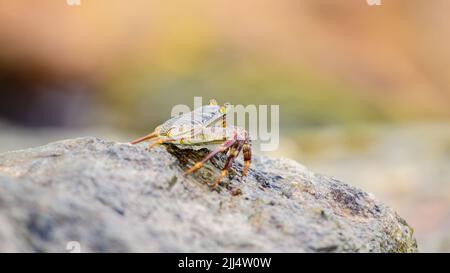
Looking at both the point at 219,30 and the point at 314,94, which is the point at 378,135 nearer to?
the point at 314,94

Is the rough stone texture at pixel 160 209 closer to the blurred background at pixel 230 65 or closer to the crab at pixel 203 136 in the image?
the crab at pixel 203 136

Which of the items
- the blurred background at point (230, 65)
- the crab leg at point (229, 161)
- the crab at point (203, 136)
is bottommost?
the crab leg at point (229, 161)

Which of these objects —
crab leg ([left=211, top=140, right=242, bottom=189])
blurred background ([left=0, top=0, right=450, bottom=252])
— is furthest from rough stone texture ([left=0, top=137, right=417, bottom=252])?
blurred background ([left=0, top=0, right=450, bottom=252])

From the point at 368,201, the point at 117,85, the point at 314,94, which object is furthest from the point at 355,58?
the point at 368,201

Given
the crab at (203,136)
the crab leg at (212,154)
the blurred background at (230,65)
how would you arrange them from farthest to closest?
1. the blurred background at (230,65)
2. the crab at (203,136)
3. the crab leg at (212,154)

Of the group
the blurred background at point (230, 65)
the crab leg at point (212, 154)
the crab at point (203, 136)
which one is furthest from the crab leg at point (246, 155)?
the blurred background at point (230, 65)

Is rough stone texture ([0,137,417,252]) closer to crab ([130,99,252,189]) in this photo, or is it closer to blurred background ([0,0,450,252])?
crab ([130,99,252,189])
